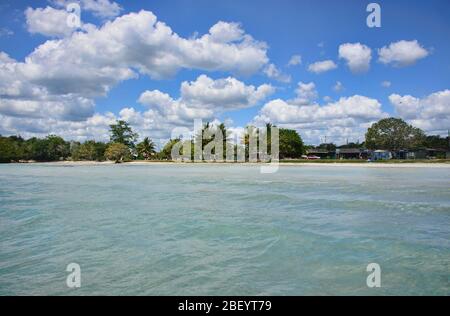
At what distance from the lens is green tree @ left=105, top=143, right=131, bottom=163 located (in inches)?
2948

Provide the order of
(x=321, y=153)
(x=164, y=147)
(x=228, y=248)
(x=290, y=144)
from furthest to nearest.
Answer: (x=321, y=153)
(x=164, y=147)
(x=290, y=144)
(x=228, y=248)

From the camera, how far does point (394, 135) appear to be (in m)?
61.7

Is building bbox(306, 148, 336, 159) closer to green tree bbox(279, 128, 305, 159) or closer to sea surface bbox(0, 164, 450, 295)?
green tree bbox(279, 128, 305, 159)

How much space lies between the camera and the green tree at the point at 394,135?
2420 inches

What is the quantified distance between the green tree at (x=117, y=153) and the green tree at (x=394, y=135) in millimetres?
48839

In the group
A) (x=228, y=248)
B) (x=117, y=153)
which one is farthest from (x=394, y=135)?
(x=228, y=248)

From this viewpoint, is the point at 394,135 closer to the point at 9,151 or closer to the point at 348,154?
the point at 348,154

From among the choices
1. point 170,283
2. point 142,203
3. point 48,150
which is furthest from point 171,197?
point 48,150

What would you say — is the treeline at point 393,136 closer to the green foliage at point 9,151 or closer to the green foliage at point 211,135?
the green foliage at point 211,135

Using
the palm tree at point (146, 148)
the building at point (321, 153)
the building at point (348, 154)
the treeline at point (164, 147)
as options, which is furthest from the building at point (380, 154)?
the palm tree at point (146, 148)

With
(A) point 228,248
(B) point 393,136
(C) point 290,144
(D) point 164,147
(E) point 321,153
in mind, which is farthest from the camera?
(E) point 321,153

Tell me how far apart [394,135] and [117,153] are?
53996mm

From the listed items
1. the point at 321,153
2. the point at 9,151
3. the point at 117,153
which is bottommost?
the point at 321,153

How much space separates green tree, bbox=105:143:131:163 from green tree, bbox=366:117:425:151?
160 ft
